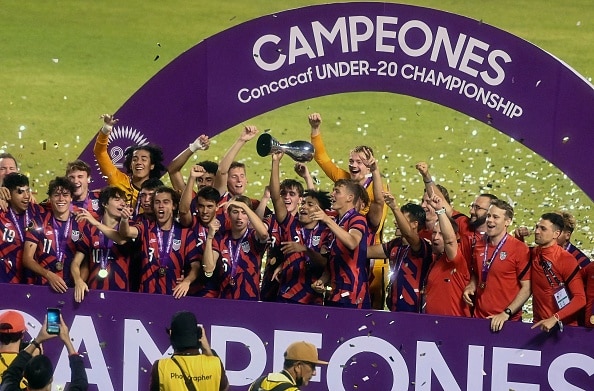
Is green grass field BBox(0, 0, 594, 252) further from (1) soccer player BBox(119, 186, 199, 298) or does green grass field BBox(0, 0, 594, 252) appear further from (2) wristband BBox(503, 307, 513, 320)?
(1) soccer player BBox(119, 186, 199, 298)

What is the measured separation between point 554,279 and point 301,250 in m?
1.91

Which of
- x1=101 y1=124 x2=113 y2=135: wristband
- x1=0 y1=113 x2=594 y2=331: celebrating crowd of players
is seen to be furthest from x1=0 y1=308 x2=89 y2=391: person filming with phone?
x1=101 y1=124 x2=113 y2=135: wristband

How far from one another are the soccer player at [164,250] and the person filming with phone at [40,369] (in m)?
2.29

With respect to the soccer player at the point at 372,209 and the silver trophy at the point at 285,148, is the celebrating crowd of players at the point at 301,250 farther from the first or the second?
the silver trophy at the point at 285,148

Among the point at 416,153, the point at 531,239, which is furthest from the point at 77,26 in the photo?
the point at 531,239

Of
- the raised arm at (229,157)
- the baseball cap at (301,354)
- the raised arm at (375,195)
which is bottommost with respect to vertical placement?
the baseball cap at (301,354)

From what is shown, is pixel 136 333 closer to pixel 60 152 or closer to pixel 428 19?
pixel 428 19

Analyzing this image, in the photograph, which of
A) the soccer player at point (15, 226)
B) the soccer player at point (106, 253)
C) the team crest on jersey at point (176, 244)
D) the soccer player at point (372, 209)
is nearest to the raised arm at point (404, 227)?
the soccer player at point (372, 209)

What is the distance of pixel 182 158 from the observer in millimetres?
11789

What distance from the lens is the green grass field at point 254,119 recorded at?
63.5ft

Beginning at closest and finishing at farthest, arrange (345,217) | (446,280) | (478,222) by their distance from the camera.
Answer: (446,280) → (345,217) → (478,222)

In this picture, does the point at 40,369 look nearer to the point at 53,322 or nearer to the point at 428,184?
the point at 53,322

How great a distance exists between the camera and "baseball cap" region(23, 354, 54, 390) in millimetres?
7824

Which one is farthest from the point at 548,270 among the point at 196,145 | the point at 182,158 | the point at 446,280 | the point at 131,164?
the point at 131,164
